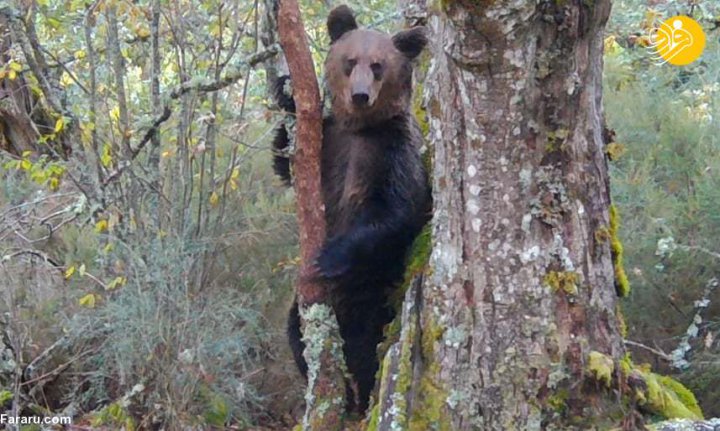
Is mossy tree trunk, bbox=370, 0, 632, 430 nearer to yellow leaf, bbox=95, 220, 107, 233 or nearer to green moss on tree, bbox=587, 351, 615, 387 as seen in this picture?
green moss on tree, bbox=587, 351, 615, 387

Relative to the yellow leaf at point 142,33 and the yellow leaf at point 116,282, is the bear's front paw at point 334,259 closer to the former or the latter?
the yellow leaf at point 116,282

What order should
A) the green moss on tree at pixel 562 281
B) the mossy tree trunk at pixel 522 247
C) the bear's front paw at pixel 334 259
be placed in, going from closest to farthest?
the mossy tree trunk at pixel 522 247 → the green moss on tree at pixel 562 281 → the bear's front paw at pixel 334 259

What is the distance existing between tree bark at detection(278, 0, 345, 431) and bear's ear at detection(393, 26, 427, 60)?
0.99 meters

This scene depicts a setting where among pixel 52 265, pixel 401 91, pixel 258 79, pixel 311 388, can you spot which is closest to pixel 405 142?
pixel 401 91

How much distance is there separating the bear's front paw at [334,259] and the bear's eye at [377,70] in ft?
3.25

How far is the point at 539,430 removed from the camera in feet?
13.0

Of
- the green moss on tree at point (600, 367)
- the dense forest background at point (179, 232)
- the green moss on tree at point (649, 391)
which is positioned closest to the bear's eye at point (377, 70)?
A: the dense forest background at point (179, 232)

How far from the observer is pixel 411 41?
5805 millimetres

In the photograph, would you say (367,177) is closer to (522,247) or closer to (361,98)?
(361,98)

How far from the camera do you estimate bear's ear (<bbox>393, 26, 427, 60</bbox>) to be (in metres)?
5.77

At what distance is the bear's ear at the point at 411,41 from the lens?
18.9 feet

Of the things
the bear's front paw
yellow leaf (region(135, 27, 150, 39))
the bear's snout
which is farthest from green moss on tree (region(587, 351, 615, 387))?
yellow leaf (region(135, 27, 150, 39))

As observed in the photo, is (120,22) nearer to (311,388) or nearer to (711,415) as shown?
(311,388)

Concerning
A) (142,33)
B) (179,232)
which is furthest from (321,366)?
(142,33)
